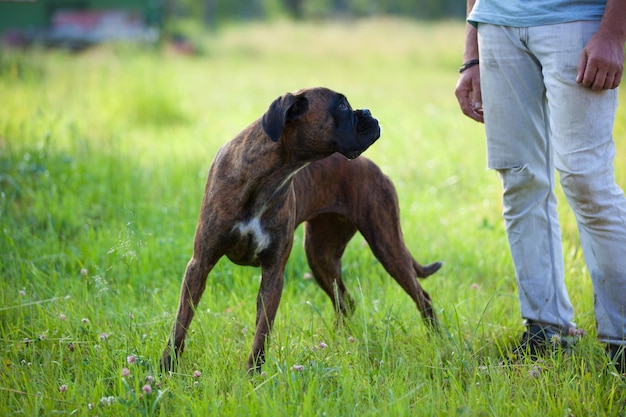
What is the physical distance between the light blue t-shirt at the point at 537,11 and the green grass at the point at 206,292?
1.43 metres

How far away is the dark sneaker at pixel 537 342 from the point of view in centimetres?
374

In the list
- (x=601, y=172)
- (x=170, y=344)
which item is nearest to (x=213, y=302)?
(x=170, y=344)

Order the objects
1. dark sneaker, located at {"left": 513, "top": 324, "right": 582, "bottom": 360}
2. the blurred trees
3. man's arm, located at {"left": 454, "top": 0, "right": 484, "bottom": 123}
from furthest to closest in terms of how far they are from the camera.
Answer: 1. the blurred trees
2. man's arm, located at {"left": 454, "top": 0, "right": 484, "bottom": 123}
3. dark sneaker, located at {"left": 513, "top": 324, "right": 582, "bottom": 360}

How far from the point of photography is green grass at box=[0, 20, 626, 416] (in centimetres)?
320

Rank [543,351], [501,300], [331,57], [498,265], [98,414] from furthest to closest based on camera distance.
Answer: [331,57], [498,265], [501,300], [543,351], [98,414]

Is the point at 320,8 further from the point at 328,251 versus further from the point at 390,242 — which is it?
the point at 390,242

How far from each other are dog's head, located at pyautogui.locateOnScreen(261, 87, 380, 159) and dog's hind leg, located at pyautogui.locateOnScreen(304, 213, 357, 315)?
0.95 meters

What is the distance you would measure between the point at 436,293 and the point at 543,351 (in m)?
1.08

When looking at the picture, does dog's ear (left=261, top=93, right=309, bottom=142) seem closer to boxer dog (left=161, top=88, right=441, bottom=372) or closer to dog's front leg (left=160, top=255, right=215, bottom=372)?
→ boxer dog (left=161, top=88, right=441, bottom=372)

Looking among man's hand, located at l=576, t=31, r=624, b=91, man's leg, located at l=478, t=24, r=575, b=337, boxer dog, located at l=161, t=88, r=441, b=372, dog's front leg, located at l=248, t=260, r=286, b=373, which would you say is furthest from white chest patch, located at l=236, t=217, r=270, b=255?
man's hand, located at l=576, t=31, r=624, b=91

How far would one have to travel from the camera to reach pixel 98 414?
3.07 metres

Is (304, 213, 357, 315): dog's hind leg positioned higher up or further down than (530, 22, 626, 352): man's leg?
further down

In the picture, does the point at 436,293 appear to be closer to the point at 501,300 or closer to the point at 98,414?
the point at 501,300

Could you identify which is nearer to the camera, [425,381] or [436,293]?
[425,381]
